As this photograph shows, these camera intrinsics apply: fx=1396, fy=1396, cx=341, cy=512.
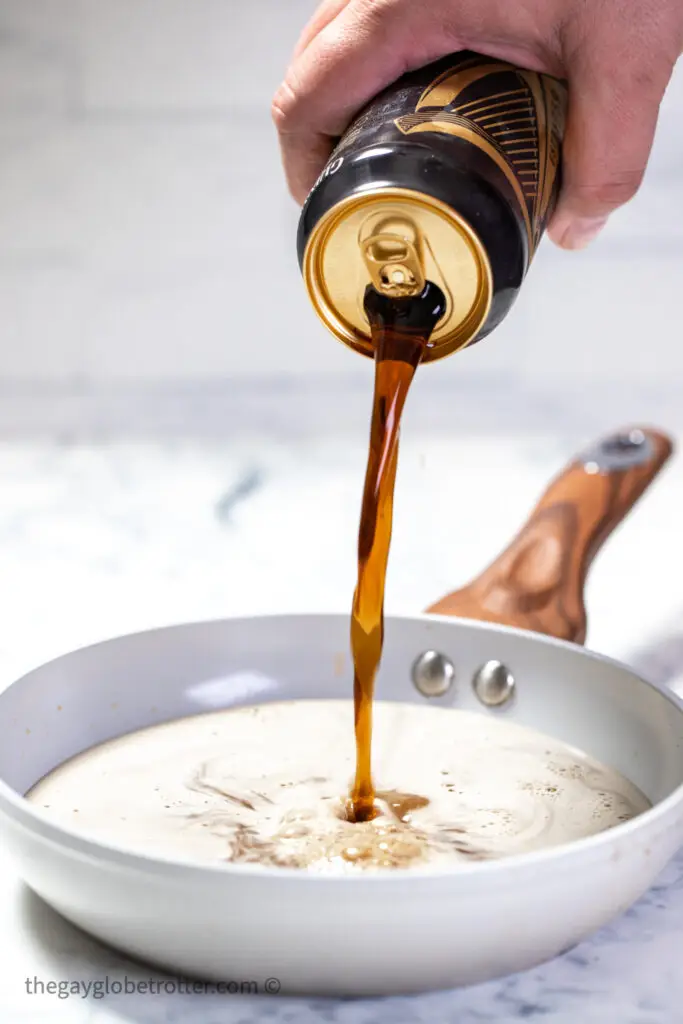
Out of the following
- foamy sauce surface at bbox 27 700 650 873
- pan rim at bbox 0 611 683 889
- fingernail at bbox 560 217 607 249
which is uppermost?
fingernail at bbox 560 217 607 249

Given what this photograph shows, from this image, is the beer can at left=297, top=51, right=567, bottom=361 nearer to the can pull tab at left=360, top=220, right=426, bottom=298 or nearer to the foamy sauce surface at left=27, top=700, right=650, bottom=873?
the can pull tab at left=360, top=220, right=426, bottom=298

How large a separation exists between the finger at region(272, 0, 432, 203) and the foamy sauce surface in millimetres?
354

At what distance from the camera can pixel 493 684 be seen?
847mm

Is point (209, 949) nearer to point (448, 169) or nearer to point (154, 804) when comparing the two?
point (154, 804)

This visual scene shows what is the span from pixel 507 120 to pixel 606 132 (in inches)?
5.6

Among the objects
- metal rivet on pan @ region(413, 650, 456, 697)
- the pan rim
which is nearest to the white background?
metal rivet on pan @ region(413, 650, 456, 697)

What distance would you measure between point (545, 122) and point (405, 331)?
0.16m

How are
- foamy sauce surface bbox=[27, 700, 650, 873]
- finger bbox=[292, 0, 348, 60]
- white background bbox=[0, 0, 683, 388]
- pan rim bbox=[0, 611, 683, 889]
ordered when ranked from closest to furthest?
1. pan rim bbox=[0, 611, 683, 889]
2. foamy sauce surface bbox=[27, 700, 650, 873]
3. finger bbox=[292, 0, 348, 60]
4. white background bbox=[0, 0, 683, 388]

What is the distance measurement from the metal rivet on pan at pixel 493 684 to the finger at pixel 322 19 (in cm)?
41

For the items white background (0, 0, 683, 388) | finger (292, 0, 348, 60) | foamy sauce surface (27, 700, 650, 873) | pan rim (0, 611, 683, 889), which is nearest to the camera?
pan rim (0, 611, 683, 889)

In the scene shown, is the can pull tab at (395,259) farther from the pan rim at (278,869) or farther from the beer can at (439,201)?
the pan rim at (278,869)

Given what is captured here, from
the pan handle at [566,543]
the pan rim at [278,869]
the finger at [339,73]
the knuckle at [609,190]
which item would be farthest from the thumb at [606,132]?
the pan rim at [278,869]

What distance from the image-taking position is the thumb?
82 centimetres

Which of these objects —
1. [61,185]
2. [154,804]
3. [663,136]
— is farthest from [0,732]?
[663,136]
